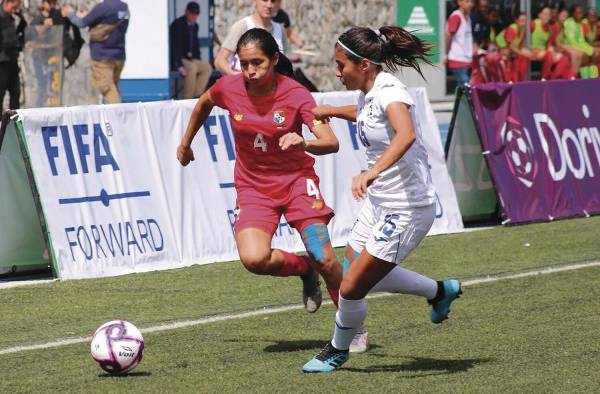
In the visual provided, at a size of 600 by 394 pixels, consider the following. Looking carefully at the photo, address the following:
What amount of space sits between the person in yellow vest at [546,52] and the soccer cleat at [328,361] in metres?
22.6

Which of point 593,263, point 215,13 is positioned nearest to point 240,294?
point 593,263

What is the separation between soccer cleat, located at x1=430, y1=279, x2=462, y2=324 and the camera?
8195 millimetres

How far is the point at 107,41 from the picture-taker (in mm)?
21547

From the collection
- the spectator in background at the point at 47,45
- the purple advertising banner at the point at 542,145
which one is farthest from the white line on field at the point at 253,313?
the spectator in background at the point at 47,45

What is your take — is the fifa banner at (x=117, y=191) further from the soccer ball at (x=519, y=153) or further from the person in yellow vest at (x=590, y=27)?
the person in yellow vest at (x=590, y=27)

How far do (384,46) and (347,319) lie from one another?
1.43 metres

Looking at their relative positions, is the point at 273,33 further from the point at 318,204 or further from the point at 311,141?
the point at 311,141

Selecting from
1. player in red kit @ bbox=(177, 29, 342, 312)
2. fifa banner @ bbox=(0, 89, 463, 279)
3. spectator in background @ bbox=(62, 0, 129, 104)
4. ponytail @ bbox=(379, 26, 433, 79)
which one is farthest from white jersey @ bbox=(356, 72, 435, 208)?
spectator in background @ bbox=(62, 0, 129, 104)

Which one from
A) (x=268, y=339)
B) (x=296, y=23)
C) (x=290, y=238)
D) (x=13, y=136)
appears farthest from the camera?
(x=296, y=23)

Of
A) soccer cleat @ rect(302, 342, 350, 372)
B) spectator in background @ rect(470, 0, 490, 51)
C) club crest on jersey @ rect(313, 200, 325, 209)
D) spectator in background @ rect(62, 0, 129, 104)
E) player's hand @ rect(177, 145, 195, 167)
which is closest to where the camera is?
soccer cleat @ rect(302, 342, 350, 372)

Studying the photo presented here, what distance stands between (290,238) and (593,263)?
2.67m

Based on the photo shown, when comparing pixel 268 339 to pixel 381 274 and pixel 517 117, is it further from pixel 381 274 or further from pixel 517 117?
pixel 517 117

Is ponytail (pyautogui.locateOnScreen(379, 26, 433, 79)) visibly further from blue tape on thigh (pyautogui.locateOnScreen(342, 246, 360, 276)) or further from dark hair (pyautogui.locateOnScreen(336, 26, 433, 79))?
blue tape on thigh (pyautogui.locateOnScreen(342, 246, 360, 276))

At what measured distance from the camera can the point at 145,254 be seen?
39.1ft
